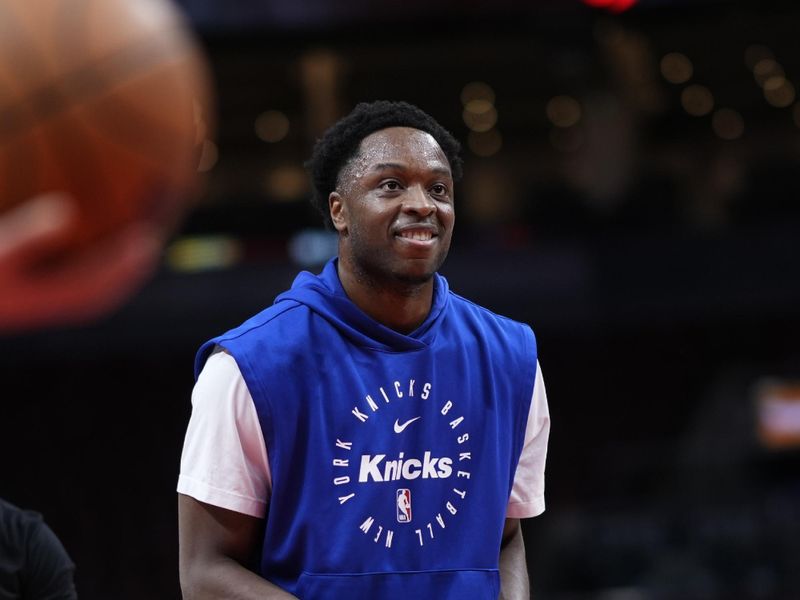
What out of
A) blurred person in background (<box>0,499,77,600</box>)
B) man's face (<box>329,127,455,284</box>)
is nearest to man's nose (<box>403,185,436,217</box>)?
man's face (<box>329,127,455,284</box>)

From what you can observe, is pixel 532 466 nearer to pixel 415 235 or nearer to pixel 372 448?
pixel 372 448

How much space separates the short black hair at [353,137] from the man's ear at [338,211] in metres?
0.04

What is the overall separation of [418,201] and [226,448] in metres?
0.59

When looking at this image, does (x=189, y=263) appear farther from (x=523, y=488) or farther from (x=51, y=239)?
(x=51, y=239)

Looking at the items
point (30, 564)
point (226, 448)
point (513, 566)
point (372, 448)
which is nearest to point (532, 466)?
point (513, 566)

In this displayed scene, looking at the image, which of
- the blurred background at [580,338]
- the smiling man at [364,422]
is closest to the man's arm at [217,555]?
the smiling man at [364,422]

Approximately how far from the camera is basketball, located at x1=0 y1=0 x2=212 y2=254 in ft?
6.77

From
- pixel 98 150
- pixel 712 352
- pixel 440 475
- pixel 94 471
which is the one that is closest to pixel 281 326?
pixel 440 475

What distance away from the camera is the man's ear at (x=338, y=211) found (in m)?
2.71

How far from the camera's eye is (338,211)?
2.72 m

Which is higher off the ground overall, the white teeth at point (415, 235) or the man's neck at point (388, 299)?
the white teeth at point (415, 235)

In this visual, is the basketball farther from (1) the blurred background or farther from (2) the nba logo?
(1) the blurred background

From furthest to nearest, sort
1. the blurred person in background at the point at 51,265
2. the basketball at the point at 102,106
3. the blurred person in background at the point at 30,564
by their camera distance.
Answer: the blurred person in background at the point at 30,564
the basketball at the point at 102,106
the blurred person in background at the point at 51,265

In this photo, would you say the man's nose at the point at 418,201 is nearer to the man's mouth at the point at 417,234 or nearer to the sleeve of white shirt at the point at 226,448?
the man's mouth at the point at 417,234
